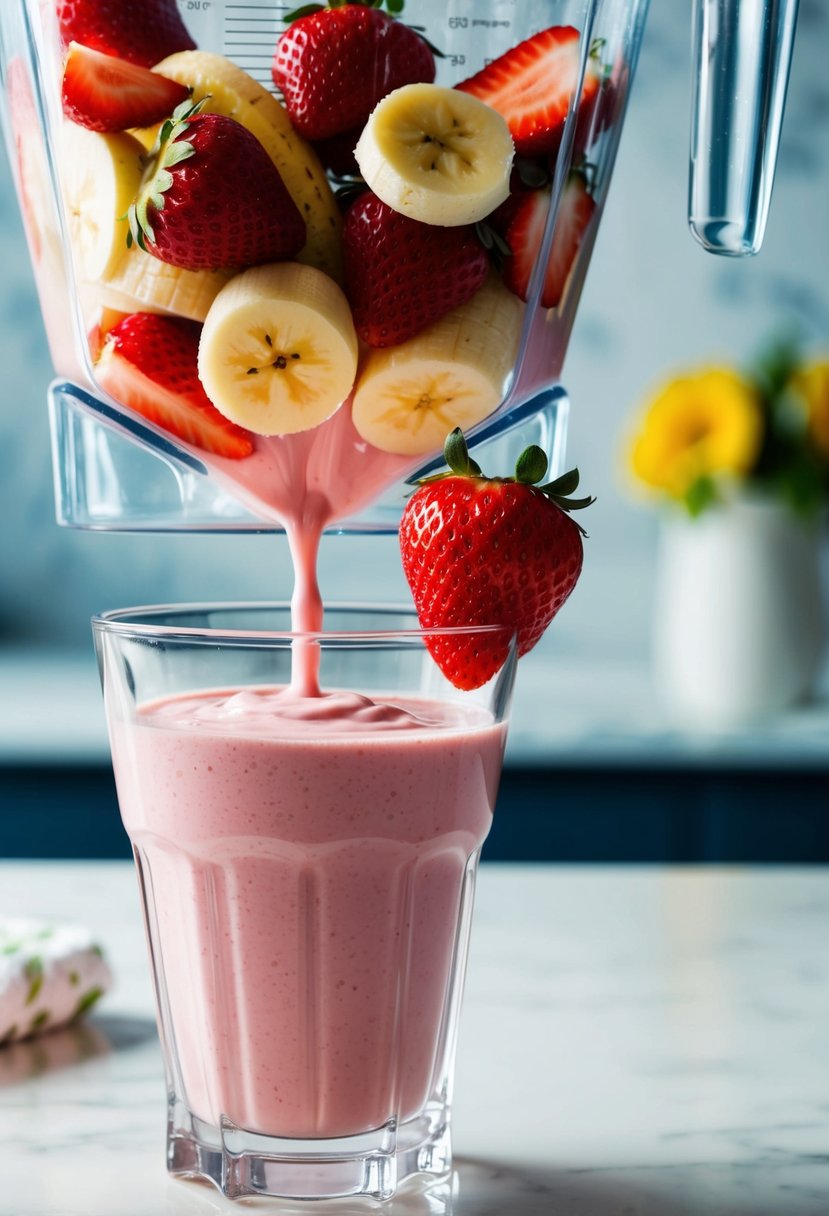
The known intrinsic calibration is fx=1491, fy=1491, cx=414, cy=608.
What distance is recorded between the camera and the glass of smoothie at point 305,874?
2.04ft

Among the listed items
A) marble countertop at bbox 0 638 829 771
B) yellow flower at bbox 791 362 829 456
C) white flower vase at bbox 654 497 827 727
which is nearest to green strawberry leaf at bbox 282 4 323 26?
marble countertop at bbox 0 638 829 771

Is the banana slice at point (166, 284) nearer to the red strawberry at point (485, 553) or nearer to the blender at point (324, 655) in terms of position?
the blender at point (324, 655)

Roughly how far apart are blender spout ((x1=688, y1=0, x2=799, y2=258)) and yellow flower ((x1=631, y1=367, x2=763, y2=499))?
1.33 metres

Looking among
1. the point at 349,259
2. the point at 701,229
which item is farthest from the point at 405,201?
the point at 701,229

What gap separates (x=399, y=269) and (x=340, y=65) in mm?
87

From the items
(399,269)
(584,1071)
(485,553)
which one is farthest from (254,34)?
(584,1071)

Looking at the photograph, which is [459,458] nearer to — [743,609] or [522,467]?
[522,467]

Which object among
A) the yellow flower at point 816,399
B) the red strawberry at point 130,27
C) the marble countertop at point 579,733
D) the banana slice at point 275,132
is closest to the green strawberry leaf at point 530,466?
the banana slice at point 275,132

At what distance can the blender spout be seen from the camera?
0.63 metres

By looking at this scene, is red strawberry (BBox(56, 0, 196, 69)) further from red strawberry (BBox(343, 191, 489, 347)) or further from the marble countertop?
the marble countertop

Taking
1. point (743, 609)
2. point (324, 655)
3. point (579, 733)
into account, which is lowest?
point (579, 733)

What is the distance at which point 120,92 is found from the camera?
60 cm

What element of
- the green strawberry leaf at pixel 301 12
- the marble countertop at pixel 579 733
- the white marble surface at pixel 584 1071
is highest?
the green strawberry leaf at pixel 301 12

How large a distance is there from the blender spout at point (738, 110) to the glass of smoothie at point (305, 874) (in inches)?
8.3
